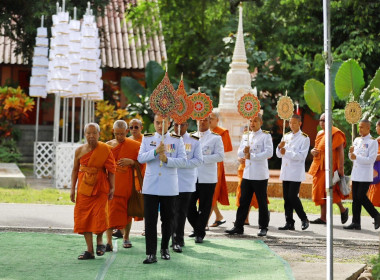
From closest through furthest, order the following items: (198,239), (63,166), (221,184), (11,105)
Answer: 1. (198,239)
2. (221,184)
3. (63,166)
4. (11,105)

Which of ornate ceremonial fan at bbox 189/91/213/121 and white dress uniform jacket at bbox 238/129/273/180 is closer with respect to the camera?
ornate ceremonial fan at bbox 189/91/213/121

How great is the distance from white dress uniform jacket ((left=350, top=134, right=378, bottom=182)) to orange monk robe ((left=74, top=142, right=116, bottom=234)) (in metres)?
5.07

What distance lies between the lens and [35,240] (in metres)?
11.0

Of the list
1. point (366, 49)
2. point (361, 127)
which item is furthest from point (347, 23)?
point (361, 127)

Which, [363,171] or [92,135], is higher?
[92,135]

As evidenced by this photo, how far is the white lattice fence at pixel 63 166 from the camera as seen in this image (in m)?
19.3

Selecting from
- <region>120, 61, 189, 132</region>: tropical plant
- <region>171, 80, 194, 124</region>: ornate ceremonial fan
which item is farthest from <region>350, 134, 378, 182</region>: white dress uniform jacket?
<region>120, 61, 189, 132</region>: tropical plant

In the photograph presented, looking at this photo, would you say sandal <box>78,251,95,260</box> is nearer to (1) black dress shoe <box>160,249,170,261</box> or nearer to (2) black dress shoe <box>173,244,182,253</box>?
(1) black dress shoe <box>160,249,170,261</box>

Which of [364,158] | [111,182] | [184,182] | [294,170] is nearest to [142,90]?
[294,170]

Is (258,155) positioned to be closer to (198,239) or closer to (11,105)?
(198,239)

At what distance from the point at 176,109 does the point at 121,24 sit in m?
20.9

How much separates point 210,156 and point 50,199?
18.6 ft

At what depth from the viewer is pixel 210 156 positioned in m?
11.6

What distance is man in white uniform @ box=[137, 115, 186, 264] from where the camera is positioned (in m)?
9.45
